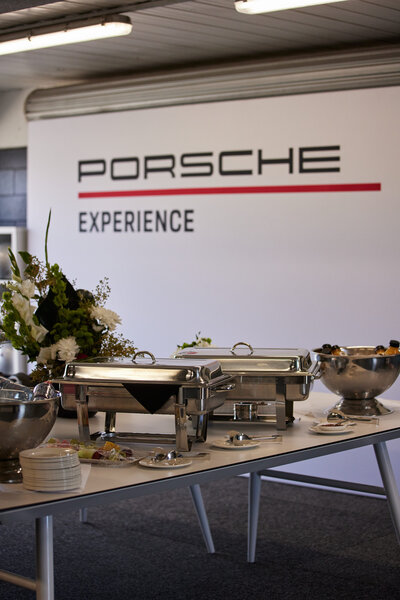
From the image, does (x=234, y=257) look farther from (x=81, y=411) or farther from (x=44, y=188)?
(x=81, y=411)

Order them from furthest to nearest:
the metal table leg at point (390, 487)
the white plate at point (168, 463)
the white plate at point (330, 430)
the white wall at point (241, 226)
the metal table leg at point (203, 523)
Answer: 1. the white wall at point (241, 226)
2. the metal table leg at point (203, 523)
3. the metal table leg at point (390, 487)
4. the white plate at point (330, 430)
5. the white plate at point (168, 463)

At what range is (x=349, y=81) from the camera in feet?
16.8

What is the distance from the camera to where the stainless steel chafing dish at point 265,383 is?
9.77 feet

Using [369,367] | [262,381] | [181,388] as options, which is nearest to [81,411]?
[181,388]

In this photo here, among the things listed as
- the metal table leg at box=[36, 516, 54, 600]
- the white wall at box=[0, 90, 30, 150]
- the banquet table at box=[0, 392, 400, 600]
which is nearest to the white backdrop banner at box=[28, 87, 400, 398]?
the white wall at box=[0, 90, 30, 150]

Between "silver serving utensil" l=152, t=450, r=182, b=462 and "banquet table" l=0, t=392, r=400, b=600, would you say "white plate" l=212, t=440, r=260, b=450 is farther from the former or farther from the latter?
"silver serving utensil" l=152, t=450, r=182, b=462

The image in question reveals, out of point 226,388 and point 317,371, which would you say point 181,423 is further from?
point 317,371

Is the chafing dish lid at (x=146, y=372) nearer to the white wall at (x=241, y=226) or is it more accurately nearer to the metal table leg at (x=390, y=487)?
the metal table leg at (x=390, y=487)

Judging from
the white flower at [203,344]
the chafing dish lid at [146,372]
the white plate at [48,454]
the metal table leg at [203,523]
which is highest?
the white flower at [203,344]

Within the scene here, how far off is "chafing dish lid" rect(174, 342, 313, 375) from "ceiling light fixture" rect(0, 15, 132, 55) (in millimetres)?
2022

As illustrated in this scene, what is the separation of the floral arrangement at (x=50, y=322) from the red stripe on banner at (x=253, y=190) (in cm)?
231

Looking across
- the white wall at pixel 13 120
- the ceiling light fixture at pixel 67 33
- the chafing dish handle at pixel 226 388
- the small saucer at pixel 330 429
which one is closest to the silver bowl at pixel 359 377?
the small saucer at pixel 330 429

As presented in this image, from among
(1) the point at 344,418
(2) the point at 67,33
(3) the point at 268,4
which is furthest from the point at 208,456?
(2) the point at 67,33

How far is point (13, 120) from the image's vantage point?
6797 mm
